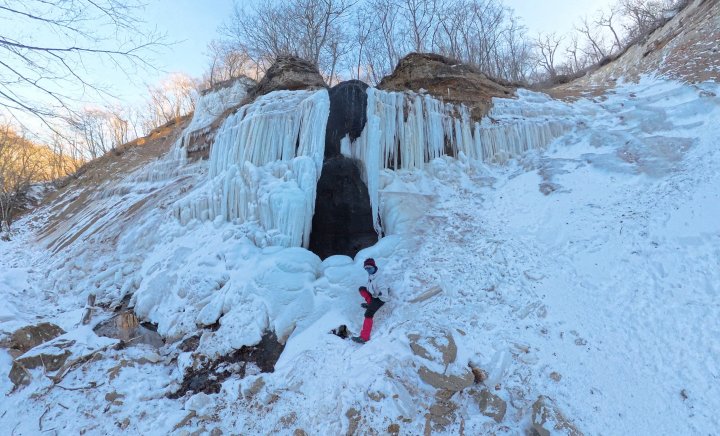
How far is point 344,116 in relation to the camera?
27.6 feet

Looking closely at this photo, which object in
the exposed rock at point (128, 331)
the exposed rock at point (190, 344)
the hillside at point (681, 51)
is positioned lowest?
the exposed rock at point (190, 344)

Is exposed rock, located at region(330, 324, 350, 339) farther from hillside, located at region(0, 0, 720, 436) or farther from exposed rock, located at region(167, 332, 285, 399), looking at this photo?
exposed rock, located at region(167, 332, 285, 399)

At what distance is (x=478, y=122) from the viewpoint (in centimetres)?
984

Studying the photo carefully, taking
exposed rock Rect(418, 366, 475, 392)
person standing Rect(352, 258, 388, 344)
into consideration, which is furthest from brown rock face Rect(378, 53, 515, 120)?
exposed rock Rect(418, 366, 475, 392)

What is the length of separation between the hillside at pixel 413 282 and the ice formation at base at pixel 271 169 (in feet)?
0.18

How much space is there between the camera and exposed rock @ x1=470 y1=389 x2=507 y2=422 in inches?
140

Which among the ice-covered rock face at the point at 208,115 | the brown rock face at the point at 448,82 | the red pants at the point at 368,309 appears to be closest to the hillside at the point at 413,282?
the red pants at the point at 368,309

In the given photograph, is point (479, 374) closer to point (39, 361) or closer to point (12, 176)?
point (39, 361)

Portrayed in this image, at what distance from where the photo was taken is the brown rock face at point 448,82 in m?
10.2

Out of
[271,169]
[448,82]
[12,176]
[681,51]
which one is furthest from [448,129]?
[12,176]

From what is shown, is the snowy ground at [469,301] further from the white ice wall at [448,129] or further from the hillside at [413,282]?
the white ice wall at [448,129]

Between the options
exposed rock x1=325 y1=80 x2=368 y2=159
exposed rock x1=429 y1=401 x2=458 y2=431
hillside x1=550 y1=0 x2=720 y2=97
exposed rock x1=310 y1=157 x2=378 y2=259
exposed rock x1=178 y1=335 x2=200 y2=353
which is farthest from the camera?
hillside x1=550 y1=0 x2=720 y2=97

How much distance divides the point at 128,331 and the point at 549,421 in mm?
6304

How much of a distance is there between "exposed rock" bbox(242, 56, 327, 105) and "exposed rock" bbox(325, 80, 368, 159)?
112 inches
